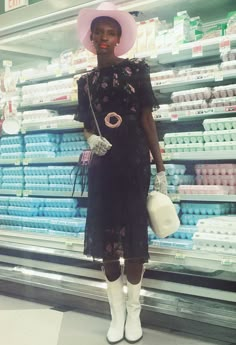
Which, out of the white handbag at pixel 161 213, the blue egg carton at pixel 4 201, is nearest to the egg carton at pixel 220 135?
the white handbag at pixel 161 213

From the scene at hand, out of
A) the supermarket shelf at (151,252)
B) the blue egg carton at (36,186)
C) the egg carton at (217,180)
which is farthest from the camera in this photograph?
the blue egg carton at (36,186)

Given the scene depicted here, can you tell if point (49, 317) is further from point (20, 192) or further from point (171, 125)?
point (171, 125)

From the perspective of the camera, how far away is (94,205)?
2.59m

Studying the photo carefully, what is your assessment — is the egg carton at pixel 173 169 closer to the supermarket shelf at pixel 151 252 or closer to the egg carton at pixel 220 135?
the egg carton at pixel 220 135

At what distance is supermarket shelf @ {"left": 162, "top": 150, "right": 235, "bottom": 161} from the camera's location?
287 cm

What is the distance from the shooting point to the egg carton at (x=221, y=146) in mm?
2916

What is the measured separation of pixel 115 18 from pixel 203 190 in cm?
121

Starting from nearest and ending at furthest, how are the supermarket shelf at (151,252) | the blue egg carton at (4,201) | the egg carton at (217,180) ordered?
the supermarket shelf at (151,252), the egg carton at (217,180), the blue egg carton at (4,201)

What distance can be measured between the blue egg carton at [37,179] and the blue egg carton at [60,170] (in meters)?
0.06

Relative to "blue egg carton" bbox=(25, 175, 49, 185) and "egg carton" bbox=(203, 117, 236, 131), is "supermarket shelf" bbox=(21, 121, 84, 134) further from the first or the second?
"egg carton" bbox=(203, 117, 236, 131)

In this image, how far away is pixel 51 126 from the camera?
12.2ft

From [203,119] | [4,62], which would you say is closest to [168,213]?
[203,119]

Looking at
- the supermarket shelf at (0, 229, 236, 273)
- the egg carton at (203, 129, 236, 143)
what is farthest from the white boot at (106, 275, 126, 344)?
the egg carton at (203, 129, 236, 143)

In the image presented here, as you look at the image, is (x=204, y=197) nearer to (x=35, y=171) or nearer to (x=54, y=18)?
(x=35, y=171)
